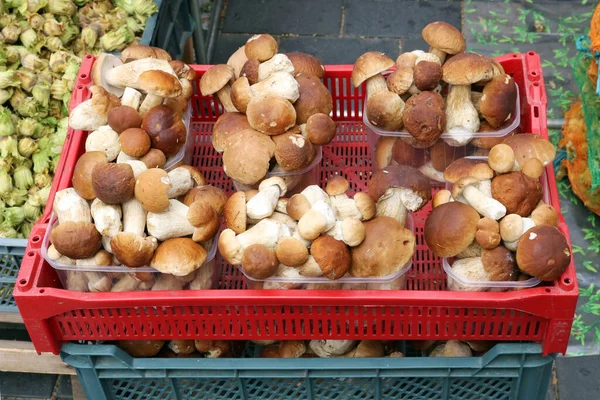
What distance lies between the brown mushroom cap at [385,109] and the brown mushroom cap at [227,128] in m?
0.42

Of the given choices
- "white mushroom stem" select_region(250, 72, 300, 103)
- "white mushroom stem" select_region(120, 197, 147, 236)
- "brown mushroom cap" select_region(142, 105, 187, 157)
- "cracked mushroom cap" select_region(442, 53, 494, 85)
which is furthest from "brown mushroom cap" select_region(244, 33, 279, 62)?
"white mushroom stem" select_region(120, 197, 147, 236)

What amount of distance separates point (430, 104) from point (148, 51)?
1.05m

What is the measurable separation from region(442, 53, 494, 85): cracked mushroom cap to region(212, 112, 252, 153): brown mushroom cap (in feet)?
2.25

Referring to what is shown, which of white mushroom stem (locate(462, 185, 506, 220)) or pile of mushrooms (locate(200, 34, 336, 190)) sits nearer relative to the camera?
white mushroom stem (locate(462, 185, 506, 220))

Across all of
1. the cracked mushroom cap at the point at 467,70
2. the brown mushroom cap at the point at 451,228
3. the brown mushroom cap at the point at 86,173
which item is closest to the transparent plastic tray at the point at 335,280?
the brown mushroom cap at the point at 451,228

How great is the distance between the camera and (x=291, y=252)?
209cm

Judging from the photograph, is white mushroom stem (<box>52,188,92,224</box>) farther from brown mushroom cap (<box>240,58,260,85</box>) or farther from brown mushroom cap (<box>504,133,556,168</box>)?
brown mushroom cap (<box>504,133,556,168</box>)

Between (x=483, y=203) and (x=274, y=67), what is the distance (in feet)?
2.83

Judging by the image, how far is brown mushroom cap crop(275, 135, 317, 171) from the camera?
7.63ft

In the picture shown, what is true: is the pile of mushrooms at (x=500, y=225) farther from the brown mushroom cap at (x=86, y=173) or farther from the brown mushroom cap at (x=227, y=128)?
the brown mushroom cap at (x=86, y=173)

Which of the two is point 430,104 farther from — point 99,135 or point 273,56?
point 99,135

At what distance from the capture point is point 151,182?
2170 mm

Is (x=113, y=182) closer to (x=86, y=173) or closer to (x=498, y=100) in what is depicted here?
(x=86, y=173)

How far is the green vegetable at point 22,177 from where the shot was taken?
3217 millimetres
